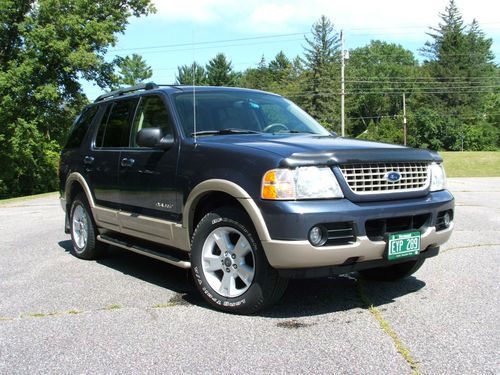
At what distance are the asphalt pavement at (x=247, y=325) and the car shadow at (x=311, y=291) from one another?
16 millimetres

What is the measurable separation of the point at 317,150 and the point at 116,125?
2930 mm

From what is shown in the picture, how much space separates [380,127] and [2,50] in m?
64.8

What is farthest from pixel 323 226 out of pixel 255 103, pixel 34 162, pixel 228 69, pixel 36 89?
pixel 228 69

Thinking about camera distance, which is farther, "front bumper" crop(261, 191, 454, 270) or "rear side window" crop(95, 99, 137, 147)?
"rear side window" crop(95, 99, 137, 147)

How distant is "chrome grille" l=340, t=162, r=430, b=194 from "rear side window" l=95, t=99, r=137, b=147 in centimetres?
271

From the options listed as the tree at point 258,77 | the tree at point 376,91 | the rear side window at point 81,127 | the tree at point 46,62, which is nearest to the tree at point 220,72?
the tree at point 258,77

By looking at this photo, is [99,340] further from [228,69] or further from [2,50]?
[228,69]

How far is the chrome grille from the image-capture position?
4.08 meters

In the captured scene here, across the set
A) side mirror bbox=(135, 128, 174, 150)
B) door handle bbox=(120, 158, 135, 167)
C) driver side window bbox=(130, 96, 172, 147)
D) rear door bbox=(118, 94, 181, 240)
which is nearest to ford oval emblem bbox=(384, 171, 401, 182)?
rear door bbox=(118, 94, 181, 240)

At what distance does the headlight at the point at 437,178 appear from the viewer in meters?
4.71

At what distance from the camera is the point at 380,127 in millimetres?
85375

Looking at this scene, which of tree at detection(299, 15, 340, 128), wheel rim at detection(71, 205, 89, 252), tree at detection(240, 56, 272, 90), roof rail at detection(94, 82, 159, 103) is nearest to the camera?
roof rail at detection(94, 82, 159, 103)

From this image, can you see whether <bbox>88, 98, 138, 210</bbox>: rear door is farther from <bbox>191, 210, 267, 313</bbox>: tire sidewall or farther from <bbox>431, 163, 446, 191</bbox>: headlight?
<bbox>431, 163, 446, 191</bbox>: headlight

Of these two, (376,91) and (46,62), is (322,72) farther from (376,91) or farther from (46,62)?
(46,62)
